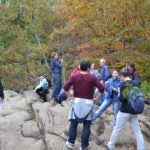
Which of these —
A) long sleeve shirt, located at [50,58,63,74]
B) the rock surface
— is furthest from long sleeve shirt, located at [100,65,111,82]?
long sleeve shirt, located at [50,58,63,74]

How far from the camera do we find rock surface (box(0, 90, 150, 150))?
9.34 metres

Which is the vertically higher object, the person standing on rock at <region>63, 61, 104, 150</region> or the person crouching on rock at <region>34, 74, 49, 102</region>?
the person standing on rock at <region>63, 61, 104, 150</region>

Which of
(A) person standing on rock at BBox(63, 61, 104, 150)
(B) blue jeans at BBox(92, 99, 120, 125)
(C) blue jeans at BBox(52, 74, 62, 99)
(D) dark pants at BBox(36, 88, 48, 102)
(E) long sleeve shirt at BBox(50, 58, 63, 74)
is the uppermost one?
(A) person standing on rock at BBox(63, 61, 104, 150)

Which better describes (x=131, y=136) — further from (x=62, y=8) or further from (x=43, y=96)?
(x=62, y=8)

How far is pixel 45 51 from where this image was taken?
914 inches

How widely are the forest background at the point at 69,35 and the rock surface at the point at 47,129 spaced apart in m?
3.80

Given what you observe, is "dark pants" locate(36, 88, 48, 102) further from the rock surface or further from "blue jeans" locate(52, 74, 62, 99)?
the rock surface

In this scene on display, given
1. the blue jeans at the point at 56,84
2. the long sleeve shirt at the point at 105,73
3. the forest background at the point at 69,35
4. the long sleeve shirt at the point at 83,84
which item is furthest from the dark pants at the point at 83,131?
the forest background at the point at 69,35

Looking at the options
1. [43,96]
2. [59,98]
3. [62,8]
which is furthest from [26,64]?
[59,98]

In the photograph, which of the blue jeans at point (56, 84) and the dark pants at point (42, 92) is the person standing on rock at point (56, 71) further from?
the dark pants at point (42, 92)

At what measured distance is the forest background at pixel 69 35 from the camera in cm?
1529

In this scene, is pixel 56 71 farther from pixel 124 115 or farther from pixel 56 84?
pixel 124 115

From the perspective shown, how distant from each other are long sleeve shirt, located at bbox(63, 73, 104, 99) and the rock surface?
1.69m

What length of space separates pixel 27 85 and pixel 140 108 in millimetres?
17096
